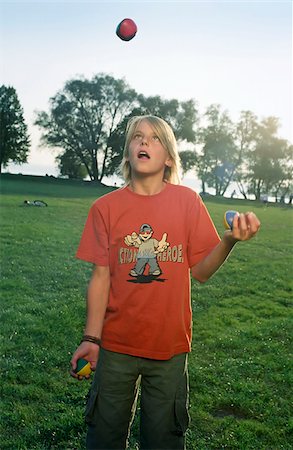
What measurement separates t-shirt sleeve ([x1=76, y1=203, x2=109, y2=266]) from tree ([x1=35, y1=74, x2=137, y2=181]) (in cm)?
6163

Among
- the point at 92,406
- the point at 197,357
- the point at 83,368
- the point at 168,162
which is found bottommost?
the point at 197,357

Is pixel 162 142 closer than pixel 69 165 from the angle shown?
Yes

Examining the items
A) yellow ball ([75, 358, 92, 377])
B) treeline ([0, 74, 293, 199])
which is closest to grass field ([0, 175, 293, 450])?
yellow ball ([75, 358, 92, 377])

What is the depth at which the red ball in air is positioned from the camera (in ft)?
12.9

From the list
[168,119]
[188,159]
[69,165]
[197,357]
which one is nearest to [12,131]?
[69,165]

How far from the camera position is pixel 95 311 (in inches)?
114

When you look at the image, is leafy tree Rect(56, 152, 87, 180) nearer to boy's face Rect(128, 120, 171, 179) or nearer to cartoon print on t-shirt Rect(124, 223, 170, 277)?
boy's face Rect(128, 120, 171, 179)

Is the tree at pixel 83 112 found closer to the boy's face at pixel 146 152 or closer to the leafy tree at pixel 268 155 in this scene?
the leafy tree at pixel 268 155

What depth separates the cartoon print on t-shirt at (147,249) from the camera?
2.90m

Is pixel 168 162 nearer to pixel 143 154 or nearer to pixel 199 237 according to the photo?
pixel 143 154

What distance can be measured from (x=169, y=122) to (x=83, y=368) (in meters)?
60.7

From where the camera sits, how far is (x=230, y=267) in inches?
468

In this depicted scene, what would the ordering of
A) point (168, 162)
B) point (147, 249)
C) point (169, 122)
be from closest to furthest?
point (147, 249)
point (168, 162)
point (169, 122)

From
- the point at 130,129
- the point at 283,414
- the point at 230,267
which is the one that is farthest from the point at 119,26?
the point at 230,267
